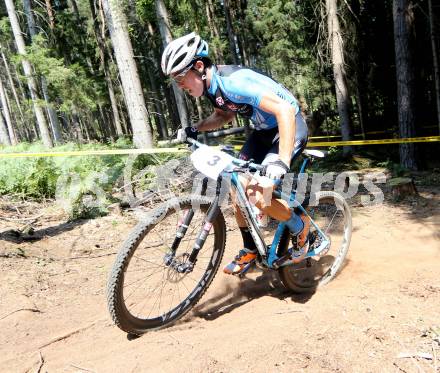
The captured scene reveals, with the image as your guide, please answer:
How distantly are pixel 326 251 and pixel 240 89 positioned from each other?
216 cm

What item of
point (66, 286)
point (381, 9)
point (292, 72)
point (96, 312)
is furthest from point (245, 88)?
point (292, 72)

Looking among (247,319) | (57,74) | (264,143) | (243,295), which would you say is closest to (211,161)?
(264,143)

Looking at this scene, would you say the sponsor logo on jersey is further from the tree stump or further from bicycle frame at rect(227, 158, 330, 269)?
the tree stump

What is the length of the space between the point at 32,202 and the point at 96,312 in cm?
499

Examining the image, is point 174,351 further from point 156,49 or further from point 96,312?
point 156,49

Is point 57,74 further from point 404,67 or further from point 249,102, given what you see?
point 249,102

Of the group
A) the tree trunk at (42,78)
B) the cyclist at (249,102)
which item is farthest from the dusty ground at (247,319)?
the tree trunk at (42,78)

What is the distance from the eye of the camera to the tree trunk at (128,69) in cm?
902

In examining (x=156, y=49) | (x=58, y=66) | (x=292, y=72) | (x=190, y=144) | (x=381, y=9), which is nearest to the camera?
(x=190, y=144)

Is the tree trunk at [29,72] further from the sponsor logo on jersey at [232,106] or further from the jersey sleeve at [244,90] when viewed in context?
the jersey sleeve at [244,90]

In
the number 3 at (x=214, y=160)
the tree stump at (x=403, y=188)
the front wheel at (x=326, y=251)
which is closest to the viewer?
the number 3 at (x=214, y=160)

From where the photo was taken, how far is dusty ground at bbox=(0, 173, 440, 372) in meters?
2.68

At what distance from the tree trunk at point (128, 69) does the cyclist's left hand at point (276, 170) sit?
7016 millimetres

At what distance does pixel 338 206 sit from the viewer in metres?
4.42
